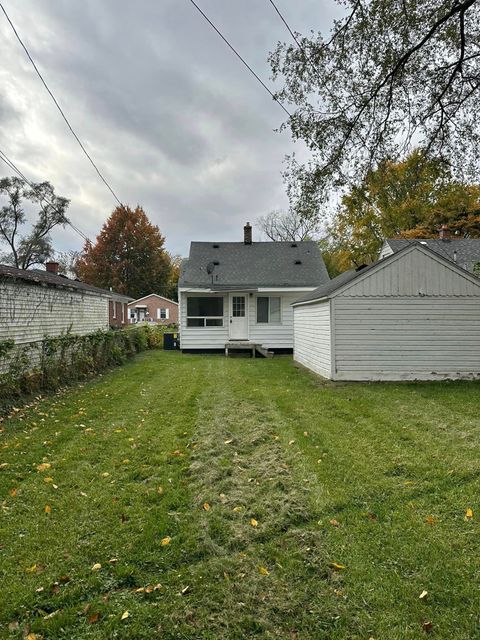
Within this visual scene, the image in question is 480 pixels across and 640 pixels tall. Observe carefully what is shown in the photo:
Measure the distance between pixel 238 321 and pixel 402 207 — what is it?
1278 centimetres

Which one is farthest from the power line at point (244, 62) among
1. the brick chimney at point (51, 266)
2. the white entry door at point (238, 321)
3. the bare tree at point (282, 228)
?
the bare tree at point (282, 228)

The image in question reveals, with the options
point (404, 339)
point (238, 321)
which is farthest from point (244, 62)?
point (238, 321)

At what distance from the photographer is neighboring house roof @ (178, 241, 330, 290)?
54.9 ft

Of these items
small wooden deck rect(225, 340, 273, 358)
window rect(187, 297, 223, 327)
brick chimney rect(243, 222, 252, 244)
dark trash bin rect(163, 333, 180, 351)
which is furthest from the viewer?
brick chimney rect(243, 222, 252, 244)

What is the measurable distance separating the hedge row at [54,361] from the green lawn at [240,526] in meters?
1.19

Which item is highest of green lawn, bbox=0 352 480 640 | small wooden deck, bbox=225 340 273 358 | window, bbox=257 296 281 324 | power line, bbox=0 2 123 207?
power line, bbox=0 2 123 207

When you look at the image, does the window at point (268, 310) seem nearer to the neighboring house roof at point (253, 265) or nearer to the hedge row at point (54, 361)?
the neighboring house roof at point (253, 265)

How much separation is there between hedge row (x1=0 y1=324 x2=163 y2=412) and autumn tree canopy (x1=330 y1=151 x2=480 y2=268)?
7.70 metres

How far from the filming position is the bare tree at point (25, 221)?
3559 cm

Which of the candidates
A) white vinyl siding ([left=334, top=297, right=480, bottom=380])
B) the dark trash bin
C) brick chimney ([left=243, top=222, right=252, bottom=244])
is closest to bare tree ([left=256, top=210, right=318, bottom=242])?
brick chimney ([left=243, top=222, right=252, bottom=244])

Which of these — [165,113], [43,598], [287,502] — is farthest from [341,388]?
[165,113]

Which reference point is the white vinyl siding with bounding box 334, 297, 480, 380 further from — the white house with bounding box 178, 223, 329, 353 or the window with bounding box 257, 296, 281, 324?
the window with bounding box 257, 296, 281, 324

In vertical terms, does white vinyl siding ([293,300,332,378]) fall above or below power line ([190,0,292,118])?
below

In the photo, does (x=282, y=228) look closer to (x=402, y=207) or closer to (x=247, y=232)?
(x=402, y=207)
